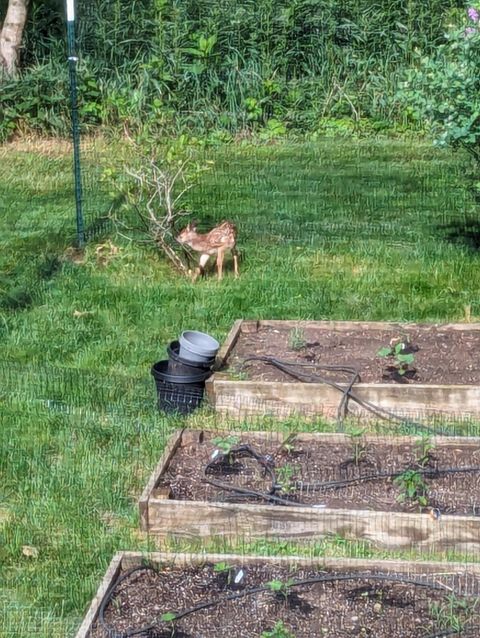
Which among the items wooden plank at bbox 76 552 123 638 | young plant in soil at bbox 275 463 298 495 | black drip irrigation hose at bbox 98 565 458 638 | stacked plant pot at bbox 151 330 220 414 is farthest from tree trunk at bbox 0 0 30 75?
black drip irrigation hose at bbox 98 565 458 638

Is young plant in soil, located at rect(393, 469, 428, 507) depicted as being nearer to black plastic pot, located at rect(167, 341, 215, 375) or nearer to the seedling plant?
the seedling plant

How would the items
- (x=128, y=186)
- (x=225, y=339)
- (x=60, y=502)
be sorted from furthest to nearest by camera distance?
(x=128, y=186) → (x=225, y=339) → (x=60, y=502)

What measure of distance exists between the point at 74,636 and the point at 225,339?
358cm

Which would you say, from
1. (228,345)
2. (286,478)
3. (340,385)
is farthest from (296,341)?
(286,478)

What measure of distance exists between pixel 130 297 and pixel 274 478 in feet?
11.7

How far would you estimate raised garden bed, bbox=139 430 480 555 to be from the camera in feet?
16.0

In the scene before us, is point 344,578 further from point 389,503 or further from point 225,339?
point 225,339

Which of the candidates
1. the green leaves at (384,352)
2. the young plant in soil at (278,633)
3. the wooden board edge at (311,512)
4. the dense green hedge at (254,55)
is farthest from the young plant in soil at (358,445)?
the dense green hedge at (254,55)

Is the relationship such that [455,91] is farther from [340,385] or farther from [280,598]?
[280,598]

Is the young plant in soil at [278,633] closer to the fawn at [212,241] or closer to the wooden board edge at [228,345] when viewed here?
the wooden board edge at [228,345]

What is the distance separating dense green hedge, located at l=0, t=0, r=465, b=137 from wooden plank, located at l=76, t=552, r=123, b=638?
1132 cm

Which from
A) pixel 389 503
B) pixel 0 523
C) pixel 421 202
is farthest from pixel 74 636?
pixel 421 202

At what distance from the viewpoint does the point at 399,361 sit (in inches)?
259

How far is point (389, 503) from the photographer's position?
516 centimetres
